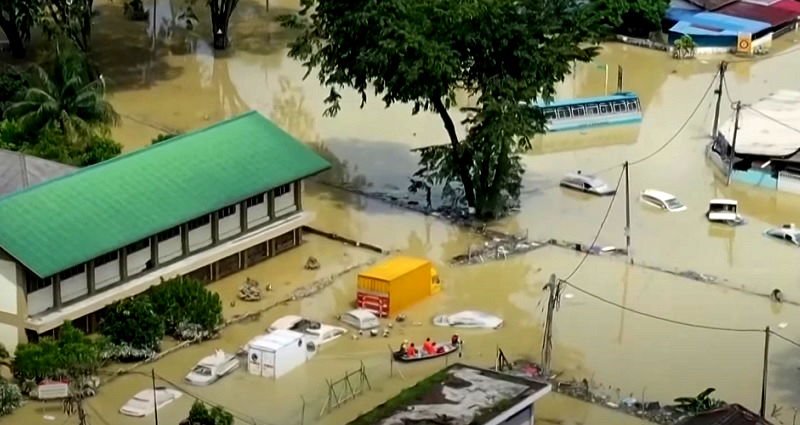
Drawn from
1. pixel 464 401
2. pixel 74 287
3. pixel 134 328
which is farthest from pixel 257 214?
pixel 464 401

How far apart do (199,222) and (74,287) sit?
3720mm

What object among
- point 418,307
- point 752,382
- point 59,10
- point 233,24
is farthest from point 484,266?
point 233,24

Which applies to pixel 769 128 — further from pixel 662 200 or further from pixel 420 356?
pixel 420 356

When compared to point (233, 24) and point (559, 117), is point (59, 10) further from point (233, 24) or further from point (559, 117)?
point (559, 117)

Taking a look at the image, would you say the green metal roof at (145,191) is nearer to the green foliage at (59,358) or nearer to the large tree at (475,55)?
the green foliage at (59,358)

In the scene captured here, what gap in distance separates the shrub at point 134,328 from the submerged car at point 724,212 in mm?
14726

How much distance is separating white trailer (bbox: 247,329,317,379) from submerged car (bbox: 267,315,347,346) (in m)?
0.87

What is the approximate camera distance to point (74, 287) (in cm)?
3152

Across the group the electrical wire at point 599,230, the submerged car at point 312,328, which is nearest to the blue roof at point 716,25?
the electrical wire at point 599,230

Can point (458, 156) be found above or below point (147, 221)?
above

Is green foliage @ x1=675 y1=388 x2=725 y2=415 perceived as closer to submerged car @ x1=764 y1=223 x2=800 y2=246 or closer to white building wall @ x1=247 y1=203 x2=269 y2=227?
submerged car @ x1=764 y1=223 x2=800 y2=246

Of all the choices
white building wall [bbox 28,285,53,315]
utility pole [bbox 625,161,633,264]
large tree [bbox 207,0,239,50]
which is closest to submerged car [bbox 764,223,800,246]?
utility pole [bbox 625,161,633,264]

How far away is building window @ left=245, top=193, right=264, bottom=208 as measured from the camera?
35.3 metres

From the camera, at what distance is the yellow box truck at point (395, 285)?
3291 cm
